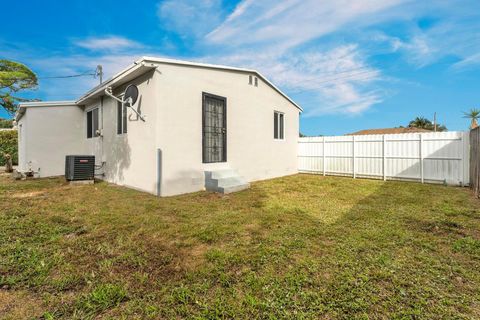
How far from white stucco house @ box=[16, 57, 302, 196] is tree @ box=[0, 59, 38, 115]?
12.0 metres

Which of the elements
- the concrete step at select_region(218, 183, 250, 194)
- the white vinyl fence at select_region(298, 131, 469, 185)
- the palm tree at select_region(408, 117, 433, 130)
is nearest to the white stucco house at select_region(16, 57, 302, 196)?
the concrete step at select_region(218, 183, 250, 194)

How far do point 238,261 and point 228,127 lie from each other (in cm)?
567

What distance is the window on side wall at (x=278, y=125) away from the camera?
405 inches

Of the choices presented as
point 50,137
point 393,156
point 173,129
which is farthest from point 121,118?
point 393,156

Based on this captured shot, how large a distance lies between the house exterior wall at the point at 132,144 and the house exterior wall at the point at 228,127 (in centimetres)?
37

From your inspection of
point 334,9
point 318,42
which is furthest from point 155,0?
point 318,42

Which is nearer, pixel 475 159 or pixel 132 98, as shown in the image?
pixel 132 98

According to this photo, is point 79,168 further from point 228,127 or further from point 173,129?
point 228,127

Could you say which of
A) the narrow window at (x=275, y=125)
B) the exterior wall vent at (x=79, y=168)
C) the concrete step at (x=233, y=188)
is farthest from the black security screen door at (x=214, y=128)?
the exterior wall vent at (x=79, y=168)

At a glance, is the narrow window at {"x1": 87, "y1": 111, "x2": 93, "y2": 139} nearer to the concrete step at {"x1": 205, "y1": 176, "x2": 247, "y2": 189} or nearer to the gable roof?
the gable roof

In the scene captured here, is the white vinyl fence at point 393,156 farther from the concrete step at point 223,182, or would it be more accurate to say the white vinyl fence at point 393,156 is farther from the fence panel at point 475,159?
the concrete step at point 223,182

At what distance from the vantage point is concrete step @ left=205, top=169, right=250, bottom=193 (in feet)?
21.6

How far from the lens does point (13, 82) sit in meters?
18.9

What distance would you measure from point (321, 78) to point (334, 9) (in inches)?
489
